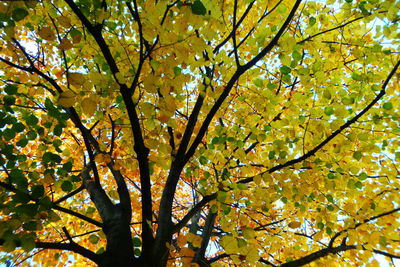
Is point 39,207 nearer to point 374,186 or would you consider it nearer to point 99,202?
point 99,202

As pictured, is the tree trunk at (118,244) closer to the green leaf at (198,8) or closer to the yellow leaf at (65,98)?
the yellow leaf at (65,98)

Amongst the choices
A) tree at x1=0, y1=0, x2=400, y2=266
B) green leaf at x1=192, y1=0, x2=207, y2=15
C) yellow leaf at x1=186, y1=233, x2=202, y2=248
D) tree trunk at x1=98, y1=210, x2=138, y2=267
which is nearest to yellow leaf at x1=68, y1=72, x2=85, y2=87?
tree at x1=0, y1=0, x2=400, y2=266

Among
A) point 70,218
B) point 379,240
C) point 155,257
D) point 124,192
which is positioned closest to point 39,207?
point 155,257

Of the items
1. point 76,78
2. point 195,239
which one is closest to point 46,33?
point 76,78

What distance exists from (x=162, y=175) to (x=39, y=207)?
157 inches

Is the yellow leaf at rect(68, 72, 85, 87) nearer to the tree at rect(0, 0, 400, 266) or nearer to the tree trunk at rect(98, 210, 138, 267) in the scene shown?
the tree at rect(0, 0, 400, 266)

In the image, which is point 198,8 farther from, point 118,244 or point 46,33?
point 118,244

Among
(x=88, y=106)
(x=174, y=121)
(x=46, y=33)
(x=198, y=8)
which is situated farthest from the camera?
(x=174, y=121)

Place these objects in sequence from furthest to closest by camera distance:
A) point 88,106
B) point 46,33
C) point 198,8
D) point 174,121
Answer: point 174,121 → point 88,106 → point 46,33 → point 198,8

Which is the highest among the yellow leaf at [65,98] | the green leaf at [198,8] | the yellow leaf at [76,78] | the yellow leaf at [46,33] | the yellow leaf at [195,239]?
the yellow leaf at [46,33]

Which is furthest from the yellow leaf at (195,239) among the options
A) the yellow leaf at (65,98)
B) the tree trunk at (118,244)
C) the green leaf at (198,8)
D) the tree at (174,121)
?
the green leaf at (198,8)

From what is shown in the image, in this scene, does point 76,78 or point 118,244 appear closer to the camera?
point 76,78

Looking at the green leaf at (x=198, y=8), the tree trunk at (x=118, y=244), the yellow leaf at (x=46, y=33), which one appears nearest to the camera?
the green leaf at (x=198, y=8)

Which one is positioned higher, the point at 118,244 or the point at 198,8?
the point at 198,8
